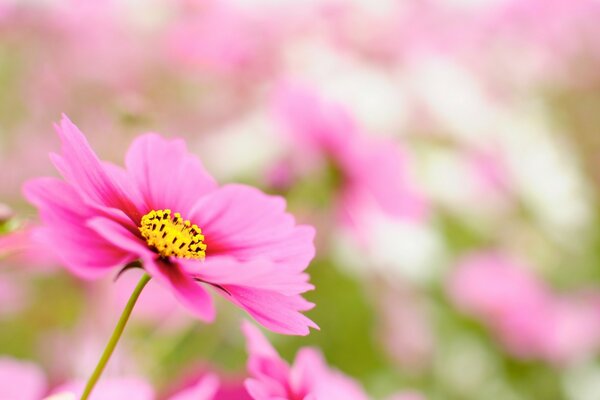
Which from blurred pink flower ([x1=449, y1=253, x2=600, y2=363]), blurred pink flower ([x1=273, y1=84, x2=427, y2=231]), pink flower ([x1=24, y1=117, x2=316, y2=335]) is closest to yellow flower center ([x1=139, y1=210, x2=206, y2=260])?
pink flower ([x1=24, y1=117, x2=316, y2=335])

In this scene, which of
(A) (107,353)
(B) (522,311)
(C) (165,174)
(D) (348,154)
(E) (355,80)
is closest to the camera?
(A) (107,353)

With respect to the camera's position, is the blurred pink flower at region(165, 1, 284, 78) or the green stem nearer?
the green stem

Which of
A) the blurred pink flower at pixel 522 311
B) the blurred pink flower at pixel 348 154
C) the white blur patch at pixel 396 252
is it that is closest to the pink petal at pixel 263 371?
the blurred pink flower at pixel 348 154

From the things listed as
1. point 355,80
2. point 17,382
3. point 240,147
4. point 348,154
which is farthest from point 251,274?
point 355,80

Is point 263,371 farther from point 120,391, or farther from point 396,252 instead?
point 396,252

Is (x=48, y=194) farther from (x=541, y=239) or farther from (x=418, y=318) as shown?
(x=541, y=239)

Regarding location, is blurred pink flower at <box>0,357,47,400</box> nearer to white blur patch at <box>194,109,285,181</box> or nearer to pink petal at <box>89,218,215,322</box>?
pink petal at <box>89,218,215,322</box>

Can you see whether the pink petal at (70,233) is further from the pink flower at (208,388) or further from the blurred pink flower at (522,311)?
the blurred pink flower at (522,311)
